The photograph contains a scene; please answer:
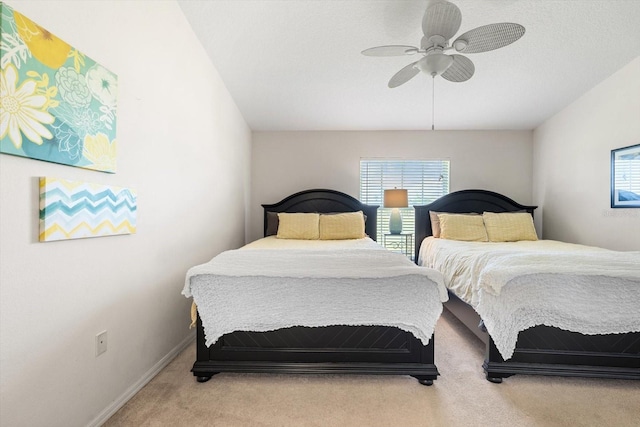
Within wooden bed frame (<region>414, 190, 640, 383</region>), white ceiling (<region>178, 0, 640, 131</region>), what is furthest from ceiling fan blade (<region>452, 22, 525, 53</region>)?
wooden bed frame (<region>414, 190, 640, 383</region>)

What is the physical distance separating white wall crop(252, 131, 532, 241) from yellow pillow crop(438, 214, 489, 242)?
74 cm

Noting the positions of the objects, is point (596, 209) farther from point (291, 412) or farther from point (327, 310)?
point (291, 412)

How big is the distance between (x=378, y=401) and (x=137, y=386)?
1.38 meters

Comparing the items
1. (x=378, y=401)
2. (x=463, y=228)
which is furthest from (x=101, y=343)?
(x=463, y=228)

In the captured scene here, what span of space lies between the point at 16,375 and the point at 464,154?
4.59m

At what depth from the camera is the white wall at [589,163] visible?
2709 millimetres

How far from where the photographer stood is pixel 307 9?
7.36ft

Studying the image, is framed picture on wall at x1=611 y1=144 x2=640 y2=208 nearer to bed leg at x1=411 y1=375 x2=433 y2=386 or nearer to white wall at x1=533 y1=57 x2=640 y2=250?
white wall at x1=533 y1=57 x2=640 y2=250

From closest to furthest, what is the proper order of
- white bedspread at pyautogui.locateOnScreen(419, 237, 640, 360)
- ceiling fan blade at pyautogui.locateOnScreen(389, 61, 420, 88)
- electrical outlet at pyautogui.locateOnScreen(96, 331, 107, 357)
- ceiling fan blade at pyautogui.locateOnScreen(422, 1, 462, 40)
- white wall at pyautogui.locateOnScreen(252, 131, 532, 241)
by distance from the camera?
electrical outlet at pyautogui.locateOnScreen(96, 331, 107, 357)
ceiling fan blade at pyautogui.locateOnScreen(422, 1, 462, 40)
white bedspread at pyautogui.locateOnScreen(419, 237, 640, 360)
ceiling fan blade at pyautogui.locateOnScreen(389, 61, 420, 88)
white wall at pyautogui.locateOnScreen(252, 131, 532, 241)

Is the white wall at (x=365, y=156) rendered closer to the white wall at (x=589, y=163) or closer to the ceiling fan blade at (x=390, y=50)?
the white wall at (x=589, y=163)

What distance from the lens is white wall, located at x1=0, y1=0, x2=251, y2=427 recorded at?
1.11 meters


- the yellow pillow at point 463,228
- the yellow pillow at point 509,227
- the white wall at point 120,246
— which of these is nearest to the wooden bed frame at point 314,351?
the white wall at point 120,246

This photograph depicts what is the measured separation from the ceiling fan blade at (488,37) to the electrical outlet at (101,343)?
254 centimetres

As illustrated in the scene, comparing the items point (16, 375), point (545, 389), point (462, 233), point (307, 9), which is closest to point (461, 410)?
point (545, 389)
